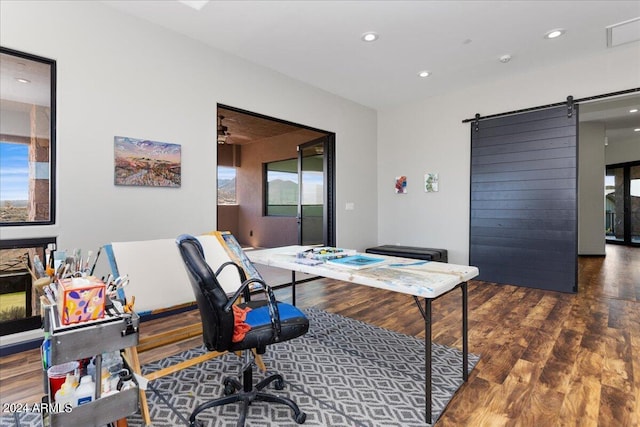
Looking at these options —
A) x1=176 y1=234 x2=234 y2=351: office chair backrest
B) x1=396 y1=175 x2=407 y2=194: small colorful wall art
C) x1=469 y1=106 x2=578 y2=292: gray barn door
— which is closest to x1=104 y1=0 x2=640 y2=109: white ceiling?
x1=469 y1=106 x2=578 y2=292: gray barn door

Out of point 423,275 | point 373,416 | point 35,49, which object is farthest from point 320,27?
point 373,416

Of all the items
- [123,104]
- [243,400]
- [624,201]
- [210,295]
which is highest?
[123,104]

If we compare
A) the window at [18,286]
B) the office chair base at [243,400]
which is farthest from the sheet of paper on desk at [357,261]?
the window at [18,286]

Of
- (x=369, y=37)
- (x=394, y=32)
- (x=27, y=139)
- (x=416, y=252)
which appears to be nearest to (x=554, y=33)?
(x=394, y=32)

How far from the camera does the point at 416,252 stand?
17.3ft

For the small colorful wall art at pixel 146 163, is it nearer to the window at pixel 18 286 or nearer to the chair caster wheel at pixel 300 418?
the window at pixel 18 286

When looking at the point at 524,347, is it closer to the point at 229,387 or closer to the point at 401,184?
the point at 229,387

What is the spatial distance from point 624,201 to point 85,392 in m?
12.7

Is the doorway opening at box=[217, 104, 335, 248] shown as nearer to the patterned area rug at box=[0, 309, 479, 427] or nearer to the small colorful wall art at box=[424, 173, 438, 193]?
the small colorful wall art at box=[424, 173, 438, 193]

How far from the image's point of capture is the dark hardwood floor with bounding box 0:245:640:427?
193 cm

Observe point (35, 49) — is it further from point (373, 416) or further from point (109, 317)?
point (373, 416)

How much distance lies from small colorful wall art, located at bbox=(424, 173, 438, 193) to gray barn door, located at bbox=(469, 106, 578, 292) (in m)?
0.63

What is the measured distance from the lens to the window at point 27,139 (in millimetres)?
2635

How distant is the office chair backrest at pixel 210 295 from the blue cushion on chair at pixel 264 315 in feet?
0.56
